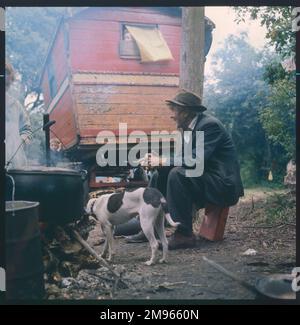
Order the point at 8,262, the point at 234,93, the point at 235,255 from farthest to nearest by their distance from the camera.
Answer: the point at 234,93 → the point at 235,255 → the point at 8,262

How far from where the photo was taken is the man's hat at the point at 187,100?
13.5 feet

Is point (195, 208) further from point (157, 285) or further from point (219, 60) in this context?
point (219, 60)

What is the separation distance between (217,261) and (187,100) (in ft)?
5.25

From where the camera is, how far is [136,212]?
3.90 metres

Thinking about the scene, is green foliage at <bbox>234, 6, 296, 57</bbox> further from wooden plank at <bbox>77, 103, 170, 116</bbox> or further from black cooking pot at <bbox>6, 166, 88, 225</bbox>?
black cooking pot at <bbox>6, 166, 88, 225</bbox>

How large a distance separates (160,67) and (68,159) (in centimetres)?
131

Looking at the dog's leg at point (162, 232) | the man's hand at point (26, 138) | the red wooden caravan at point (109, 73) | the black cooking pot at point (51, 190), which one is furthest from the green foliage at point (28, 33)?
the dog's leg at point (162, 232)

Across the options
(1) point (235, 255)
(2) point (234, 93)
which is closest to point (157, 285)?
(1) point (235, 255)

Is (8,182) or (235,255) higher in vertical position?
(8,182)

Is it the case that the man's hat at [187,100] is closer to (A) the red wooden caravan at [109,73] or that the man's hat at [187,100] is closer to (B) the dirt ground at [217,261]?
(A) the red wooden caravan at [109,73]

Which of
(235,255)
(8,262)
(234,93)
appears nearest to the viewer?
(8,262)

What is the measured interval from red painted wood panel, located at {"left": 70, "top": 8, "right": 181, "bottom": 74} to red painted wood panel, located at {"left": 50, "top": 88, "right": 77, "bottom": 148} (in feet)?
1.15

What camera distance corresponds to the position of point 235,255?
3977 mm

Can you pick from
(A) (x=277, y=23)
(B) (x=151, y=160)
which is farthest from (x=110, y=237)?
(A) (x=277, y=23)
